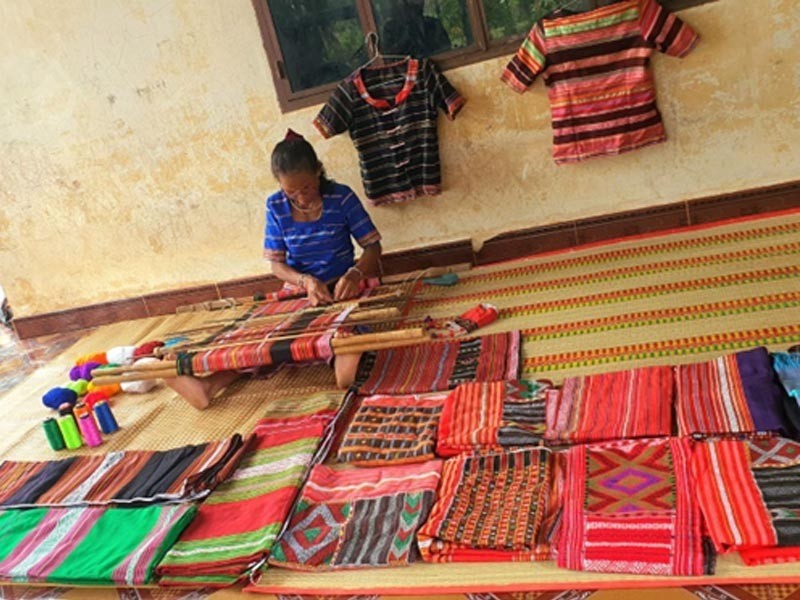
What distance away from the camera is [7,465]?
2.79m

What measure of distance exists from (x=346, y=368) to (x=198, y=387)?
614mm

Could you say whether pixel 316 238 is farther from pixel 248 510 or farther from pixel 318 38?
pixel 248 510

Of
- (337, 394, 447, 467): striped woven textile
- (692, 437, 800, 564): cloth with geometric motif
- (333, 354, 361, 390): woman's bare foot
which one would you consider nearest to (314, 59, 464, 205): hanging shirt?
(333, 354, 361, 390): woman's bare foot

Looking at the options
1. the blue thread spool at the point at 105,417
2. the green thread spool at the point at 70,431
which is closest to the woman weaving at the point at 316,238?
the blue thread spool at the point at 105,417

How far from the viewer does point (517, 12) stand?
11.7 feet

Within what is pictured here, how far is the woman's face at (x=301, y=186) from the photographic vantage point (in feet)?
9.82

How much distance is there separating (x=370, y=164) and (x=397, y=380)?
1427mm

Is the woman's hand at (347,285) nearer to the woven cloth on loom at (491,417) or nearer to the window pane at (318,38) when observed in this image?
the woven cloth on loom at (491,417)

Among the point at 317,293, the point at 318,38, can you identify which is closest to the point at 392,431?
the point at 317,293

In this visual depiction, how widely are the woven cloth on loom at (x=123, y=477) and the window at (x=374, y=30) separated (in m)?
2.07

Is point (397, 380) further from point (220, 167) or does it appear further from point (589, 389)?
point (220, 167)

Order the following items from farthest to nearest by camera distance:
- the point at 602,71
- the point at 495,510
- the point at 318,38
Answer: the point at 318,38
the point at 602,71
the point at 495,510

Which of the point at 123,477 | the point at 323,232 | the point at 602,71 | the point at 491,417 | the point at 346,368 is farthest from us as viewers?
the point at 602,71

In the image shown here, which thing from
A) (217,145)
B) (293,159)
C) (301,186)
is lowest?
(301,186)
